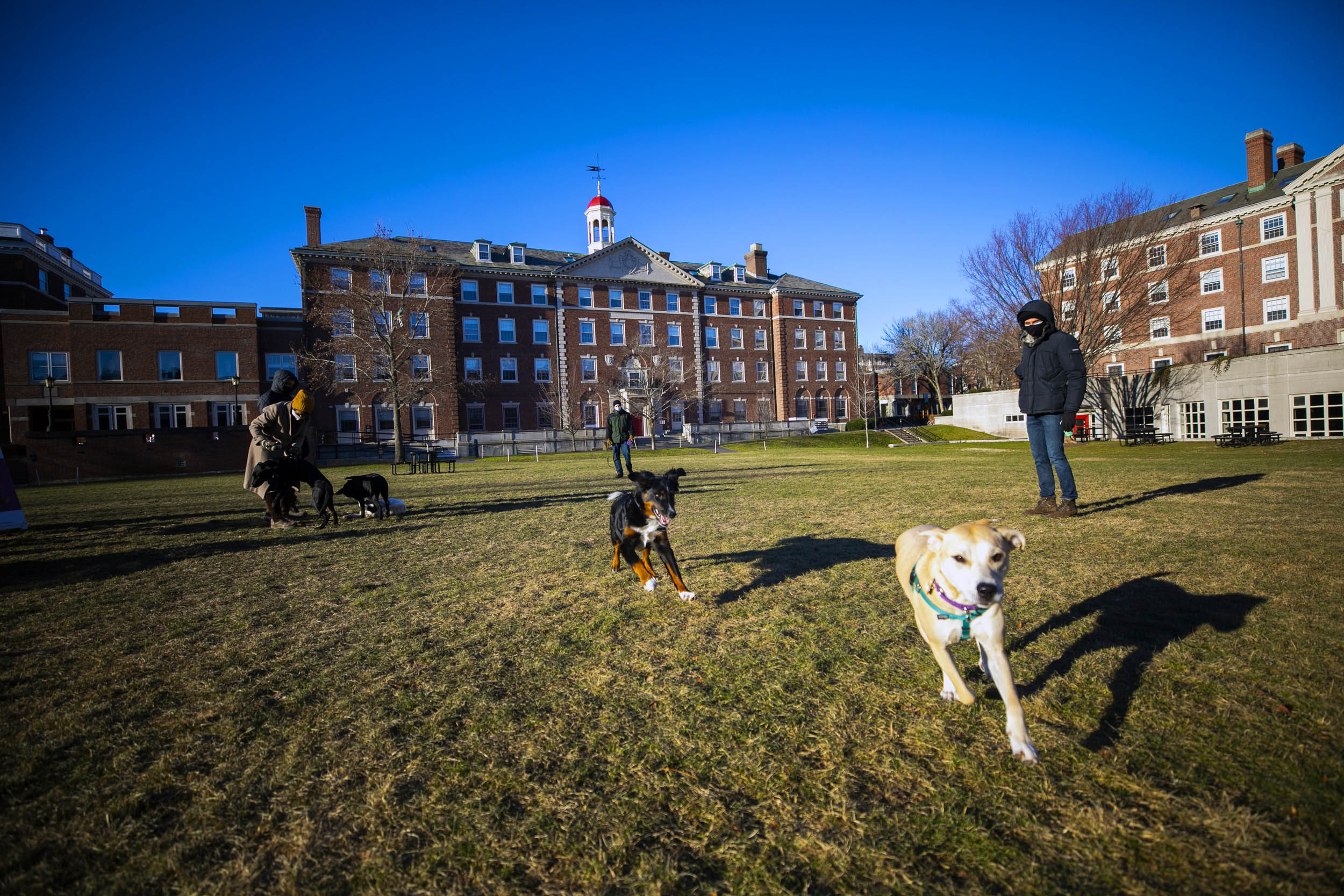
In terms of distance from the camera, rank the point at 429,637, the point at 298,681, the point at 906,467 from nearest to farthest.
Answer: the point at 298,681 → the point at 429,637 → the point at 906,467

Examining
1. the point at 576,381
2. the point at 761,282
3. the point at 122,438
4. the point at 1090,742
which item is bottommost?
the point at 1090,742

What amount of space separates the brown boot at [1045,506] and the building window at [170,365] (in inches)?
1864

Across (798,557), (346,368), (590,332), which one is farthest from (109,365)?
(798,557)

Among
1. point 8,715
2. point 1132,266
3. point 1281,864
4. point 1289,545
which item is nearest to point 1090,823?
point 1281,864

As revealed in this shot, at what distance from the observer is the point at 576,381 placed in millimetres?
47938

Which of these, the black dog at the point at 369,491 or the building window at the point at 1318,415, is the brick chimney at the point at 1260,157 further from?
the black dog at the point at 369,491

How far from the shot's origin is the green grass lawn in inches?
73.2

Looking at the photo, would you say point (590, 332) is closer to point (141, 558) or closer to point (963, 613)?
point (141, 558)

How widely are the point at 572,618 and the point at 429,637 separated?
0.99 metres

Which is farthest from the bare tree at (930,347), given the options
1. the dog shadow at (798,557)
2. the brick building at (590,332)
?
the dog shadow at (798,557)

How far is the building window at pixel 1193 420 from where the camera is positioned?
25.5m

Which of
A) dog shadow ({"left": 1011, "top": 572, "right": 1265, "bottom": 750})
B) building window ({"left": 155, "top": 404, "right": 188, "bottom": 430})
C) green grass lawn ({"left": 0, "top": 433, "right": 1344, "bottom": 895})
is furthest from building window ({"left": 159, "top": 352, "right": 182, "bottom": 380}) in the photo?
dog shadow ({"left": 1011, "top": 572, "right": 1265, "bottom": 750})

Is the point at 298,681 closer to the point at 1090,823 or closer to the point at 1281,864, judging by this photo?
the point at 1090,823

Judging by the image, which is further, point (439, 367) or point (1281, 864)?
A: point (439, 367)
